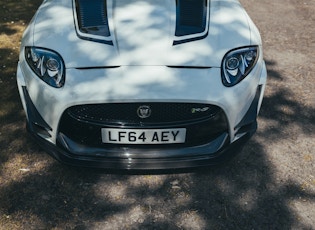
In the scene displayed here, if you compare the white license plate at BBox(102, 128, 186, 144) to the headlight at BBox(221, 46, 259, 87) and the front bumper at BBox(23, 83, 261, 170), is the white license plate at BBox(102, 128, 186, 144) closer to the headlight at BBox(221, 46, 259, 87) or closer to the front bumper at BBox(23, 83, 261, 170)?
the front bumper at BBox(23, 83, 261, 170)

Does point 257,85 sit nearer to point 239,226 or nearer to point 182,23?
point 182,23

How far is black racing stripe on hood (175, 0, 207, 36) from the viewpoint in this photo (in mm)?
2840

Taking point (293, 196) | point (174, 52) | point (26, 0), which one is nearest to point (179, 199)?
point (293, 196)

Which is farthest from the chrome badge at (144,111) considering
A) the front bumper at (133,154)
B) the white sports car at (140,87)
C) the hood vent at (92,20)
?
the hood vent at (92,20)

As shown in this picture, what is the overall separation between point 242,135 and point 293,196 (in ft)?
1.90

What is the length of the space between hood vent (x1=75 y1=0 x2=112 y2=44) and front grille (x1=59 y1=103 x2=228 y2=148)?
0.50 meters

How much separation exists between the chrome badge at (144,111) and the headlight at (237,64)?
1.77 feet

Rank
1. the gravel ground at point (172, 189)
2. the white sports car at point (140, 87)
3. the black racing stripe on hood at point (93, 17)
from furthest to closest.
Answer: the black racing stripe on hood at point (93, 17), the gravel ground at point (172, 189), the white sports car at point (140, 87)

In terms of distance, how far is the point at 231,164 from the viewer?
317 centimetres

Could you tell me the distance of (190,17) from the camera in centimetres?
295

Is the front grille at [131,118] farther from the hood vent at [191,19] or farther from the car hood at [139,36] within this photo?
the hood vent at [191,19]

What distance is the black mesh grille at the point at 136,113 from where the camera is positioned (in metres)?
2.58

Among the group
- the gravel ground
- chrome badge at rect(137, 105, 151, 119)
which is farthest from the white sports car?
the gravel ground

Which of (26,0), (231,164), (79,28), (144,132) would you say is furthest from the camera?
(26,0)
